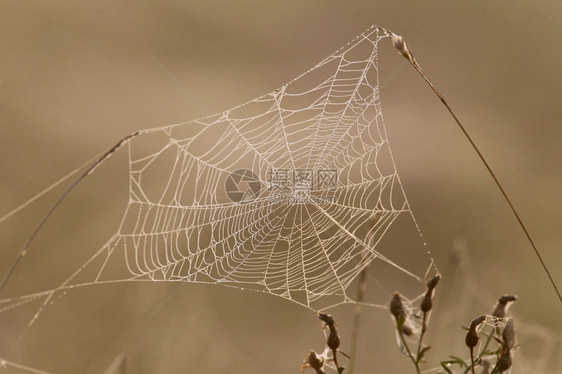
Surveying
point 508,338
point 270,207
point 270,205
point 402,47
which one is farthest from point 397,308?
point 270,207

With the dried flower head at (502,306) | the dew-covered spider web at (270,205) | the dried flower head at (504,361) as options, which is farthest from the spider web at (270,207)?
the dried flower head at (504,361)

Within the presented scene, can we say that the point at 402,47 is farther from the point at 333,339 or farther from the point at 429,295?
the point at 333,339

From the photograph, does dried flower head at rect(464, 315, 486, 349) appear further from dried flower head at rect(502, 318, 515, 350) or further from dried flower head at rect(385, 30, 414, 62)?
dried flower head at rect(385, 30, 414, 62)

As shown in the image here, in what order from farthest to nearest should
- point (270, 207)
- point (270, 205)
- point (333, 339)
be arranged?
point (270, 207)
point (270, 205)
point (333, 339)

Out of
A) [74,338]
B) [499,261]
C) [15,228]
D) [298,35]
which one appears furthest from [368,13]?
[74,338]

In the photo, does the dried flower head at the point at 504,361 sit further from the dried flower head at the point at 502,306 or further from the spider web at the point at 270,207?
the spider web at the point at 270,207

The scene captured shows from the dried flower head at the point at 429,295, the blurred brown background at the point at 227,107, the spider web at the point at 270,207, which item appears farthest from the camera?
the blurred brown background at the point at 227,107

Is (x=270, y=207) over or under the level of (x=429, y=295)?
over
